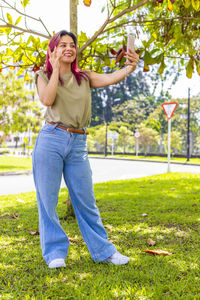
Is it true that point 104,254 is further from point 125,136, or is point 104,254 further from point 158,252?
point 125,136

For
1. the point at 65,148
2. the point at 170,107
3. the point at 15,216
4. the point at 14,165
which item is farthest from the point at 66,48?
the point at 14,165

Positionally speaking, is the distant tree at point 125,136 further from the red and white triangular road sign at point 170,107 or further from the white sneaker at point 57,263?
the white sneaker at point 57,263

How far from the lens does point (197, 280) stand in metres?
2.53

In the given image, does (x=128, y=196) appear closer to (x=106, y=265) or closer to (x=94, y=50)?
(x=94, y=50)

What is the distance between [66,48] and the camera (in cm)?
Result: 278

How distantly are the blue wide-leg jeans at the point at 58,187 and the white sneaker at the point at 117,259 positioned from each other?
0.15 ft

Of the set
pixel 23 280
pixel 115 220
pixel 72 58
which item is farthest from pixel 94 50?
pixel 23 280

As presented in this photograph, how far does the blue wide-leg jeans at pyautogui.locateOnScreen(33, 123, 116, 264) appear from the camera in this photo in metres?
2.74

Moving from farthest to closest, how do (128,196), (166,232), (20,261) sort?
(128,196)
(166,232)
(20,261)

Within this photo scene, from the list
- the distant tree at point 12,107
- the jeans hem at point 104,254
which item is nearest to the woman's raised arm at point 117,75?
the jeans hem at point 104,254

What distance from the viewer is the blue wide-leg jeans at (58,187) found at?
2742 mm

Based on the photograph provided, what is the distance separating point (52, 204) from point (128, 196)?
4.10m

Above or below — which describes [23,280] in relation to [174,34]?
below

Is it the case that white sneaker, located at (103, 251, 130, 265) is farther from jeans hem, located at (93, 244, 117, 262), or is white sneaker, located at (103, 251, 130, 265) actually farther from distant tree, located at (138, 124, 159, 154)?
distant tree, located at (138, 124, 159, 154)
